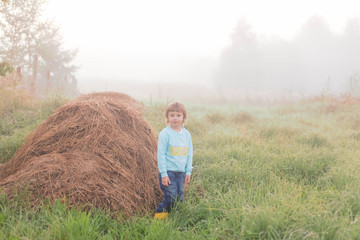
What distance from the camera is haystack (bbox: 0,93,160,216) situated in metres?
2.99

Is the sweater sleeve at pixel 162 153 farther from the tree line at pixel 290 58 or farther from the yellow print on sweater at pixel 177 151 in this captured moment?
the tree line at pixel 290 58

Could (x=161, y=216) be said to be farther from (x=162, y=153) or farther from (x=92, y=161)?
(x=92, y=161)

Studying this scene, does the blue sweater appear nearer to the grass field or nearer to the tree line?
the grass field

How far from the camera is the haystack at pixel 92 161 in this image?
2.99 meters

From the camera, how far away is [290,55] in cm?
3981

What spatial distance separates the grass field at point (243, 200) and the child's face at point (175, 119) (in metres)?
0.92

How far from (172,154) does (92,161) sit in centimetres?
91

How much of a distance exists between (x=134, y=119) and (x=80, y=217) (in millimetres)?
1652

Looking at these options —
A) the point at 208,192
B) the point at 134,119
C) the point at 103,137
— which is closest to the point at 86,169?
the point at 103,137

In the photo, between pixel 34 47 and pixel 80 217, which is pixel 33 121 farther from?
pixel 34 47

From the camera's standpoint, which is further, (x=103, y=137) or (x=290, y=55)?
(x=290, y=55)

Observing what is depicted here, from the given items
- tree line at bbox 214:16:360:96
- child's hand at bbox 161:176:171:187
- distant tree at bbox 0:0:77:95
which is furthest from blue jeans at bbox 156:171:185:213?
tree line at bbox 214:16:360:96

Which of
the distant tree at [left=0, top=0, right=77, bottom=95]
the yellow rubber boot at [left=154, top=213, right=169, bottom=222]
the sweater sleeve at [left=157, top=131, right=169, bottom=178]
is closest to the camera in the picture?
the yellow rubber boot at [left=154, top=213, right=169, bottom=222]

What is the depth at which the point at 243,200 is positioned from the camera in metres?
3.07
